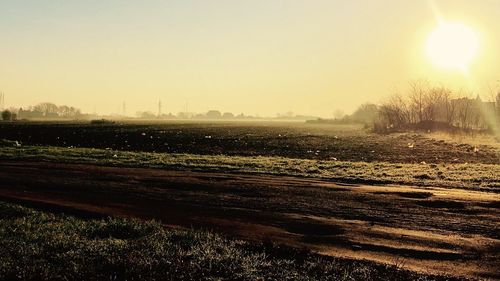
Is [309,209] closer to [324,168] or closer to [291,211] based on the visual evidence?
[291,211]

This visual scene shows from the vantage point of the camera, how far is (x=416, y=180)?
21.3 m

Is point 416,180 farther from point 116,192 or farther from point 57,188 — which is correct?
point 57,188

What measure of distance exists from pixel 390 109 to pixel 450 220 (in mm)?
87353

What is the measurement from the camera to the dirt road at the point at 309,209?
10008mm

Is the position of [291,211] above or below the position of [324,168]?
below

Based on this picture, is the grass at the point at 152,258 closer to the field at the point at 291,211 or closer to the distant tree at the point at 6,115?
the field at the point at 291,211

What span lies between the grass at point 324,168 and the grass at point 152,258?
12.4 m

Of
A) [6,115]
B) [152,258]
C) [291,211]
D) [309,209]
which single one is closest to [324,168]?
[309,209]

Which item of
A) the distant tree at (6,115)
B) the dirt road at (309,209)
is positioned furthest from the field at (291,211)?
the distant tree at (6,115)

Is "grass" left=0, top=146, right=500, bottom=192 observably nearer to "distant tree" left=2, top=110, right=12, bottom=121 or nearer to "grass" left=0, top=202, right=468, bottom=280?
"grass" left=0, top=202, right=468, bottom=280

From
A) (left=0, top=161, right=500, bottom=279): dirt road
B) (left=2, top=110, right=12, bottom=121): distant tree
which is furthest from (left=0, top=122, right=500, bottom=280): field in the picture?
(left=2, top=110, right=12, bottom=121): distant tree

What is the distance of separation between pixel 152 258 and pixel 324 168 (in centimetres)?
1846

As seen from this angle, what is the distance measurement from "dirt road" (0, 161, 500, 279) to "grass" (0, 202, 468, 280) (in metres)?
1.03

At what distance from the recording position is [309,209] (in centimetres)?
1440
